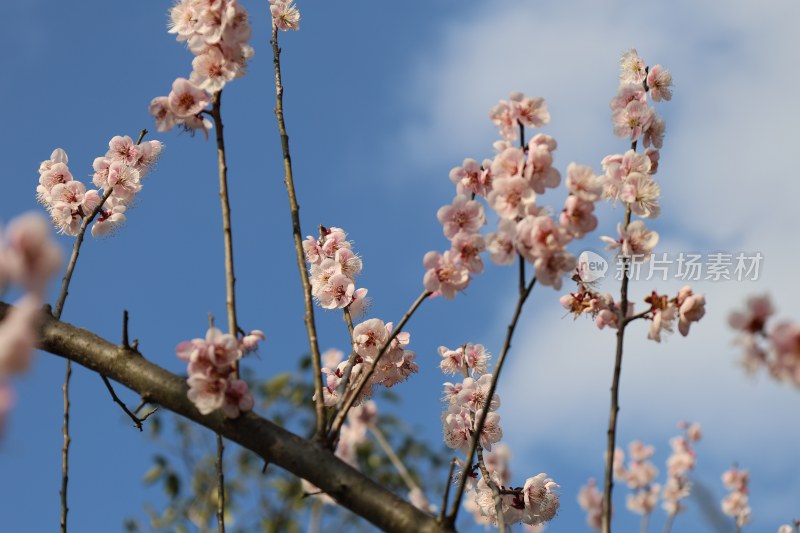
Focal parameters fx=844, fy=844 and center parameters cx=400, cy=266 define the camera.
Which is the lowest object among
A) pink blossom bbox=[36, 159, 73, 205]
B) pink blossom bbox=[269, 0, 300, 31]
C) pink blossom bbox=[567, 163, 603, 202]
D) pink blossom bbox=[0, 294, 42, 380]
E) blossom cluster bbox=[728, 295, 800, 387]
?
pink blossom bbox=[0, 294, 42, 380]

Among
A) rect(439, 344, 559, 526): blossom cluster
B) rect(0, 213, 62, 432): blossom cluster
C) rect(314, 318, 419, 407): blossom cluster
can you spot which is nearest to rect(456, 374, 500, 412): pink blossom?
rect(439, 344, 559, 526): blossom cluster

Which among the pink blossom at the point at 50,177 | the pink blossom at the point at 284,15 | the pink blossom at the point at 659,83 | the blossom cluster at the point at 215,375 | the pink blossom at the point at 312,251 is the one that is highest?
the pink blossom at the point at 284,15

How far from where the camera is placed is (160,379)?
1703 millimetres

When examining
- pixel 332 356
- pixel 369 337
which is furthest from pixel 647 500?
pixel 369 337

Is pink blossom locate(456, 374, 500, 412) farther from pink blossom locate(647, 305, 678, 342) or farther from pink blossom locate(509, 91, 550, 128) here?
pink blossom locate(509, 91, 550, 128)

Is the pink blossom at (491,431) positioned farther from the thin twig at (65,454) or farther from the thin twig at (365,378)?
the thin twig at (65,454)

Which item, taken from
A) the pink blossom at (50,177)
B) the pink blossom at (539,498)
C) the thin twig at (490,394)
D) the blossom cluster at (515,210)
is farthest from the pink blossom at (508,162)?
the pink blossom at (50,177)

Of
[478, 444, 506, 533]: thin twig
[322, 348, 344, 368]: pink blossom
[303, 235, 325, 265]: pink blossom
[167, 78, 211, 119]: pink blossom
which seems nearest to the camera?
[478, 444, 506, 533]: thin twig

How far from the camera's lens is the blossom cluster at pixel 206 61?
1.91 m

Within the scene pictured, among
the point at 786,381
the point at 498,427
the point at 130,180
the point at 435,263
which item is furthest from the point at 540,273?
the point at 130,180

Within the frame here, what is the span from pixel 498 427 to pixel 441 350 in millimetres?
286

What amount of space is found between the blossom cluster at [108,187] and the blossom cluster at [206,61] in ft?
2.18

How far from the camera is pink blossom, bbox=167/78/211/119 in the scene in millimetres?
1926

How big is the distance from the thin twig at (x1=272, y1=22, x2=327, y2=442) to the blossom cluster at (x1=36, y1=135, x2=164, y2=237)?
0.60 meters
